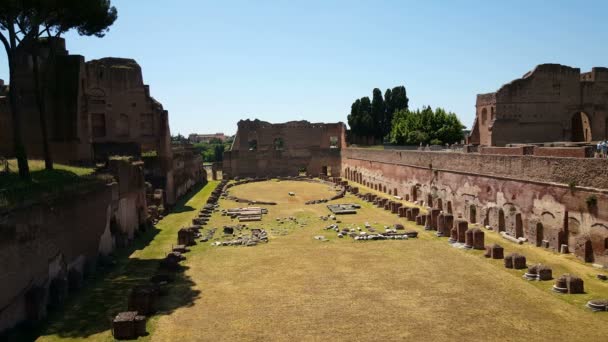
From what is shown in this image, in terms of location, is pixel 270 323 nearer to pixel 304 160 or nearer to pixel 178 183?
pixel 178 183

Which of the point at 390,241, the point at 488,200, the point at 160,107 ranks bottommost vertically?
the point at 390,241

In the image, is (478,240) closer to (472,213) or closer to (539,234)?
(539,234)

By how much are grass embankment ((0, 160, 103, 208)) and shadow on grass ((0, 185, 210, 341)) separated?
2342mm

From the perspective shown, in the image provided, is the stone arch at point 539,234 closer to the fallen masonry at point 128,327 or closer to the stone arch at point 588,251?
the stone arch at point 588,251

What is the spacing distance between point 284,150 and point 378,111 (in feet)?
43.1

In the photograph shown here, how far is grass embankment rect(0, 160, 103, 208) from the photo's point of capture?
Answer: 10.0m

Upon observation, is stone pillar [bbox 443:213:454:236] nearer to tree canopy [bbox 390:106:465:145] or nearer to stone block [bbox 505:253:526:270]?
stone block [bbox 505:253:526:270]

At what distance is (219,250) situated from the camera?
1555 centimetres

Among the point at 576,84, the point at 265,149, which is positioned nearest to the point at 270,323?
the point at 576,84

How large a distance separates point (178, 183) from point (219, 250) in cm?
1533

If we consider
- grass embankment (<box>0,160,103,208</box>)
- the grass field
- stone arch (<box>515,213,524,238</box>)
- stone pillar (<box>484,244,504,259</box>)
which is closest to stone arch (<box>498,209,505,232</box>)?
the grass field

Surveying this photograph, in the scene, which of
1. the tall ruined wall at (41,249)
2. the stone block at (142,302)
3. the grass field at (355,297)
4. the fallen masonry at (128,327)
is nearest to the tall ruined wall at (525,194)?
the grass field at (355,297)

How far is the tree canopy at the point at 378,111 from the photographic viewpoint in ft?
179

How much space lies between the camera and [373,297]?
10.6 meters
